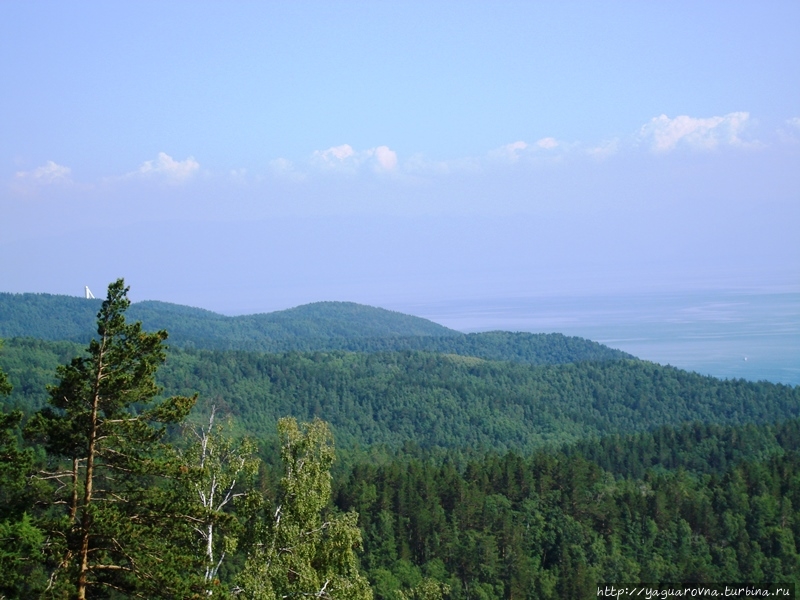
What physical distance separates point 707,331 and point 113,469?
150089mm

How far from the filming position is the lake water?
114 meters

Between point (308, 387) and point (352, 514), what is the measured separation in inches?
3591

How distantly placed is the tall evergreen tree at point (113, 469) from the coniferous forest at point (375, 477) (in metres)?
0.03

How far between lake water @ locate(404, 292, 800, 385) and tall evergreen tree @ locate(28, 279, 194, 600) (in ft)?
338

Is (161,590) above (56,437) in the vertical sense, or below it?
below

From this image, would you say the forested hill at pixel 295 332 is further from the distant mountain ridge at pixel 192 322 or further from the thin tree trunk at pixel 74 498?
the thin tree trunk at pixel 74 498

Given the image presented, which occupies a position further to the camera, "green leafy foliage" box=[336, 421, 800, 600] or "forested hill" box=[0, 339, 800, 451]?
"forested hill" box=[0, 339, 800, 451]

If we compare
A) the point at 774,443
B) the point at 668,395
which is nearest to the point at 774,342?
the point at 668,395

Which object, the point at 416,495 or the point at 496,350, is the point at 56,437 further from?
the point at 496,350

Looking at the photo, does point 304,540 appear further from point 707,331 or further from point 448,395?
point 707,331

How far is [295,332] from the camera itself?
181 meters

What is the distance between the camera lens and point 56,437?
10.4 m

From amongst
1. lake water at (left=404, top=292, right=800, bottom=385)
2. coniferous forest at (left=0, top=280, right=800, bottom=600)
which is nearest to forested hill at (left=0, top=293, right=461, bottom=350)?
lake water at (left=404, top=292, right=800, bottom=385)

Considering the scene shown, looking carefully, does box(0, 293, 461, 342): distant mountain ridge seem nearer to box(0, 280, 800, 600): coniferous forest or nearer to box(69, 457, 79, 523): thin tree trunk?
box(0, 280, 800, 600): coniferous forest
